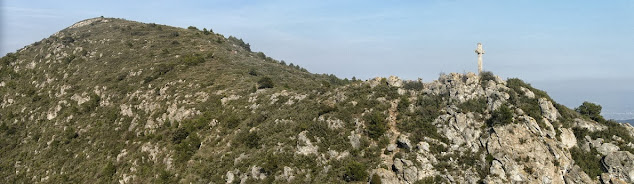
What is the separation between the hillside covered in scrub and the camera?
3519 cm

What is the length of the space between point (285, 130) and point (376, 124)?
11354 millimetres

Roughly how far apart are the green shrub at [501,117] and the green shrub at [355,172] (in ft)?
46.0

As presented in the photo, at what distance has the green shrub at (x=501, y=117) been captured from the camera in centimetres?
3675

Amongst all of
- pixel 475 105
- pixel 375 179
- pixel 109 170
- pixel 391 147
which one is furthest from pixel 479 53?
pixel 109 170

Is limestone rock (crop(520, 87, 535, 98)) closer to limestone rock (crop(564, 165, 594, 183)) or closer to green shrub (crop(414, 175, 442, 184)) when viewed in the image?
limestone rock (crop(564, 165, 594, 183))

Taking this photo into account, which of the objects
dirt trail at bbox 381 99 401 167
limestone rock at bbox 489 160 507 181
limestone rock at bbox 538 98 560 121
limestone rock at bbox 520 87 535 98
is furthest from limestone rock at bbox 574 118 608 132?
dirt trail at bbox 381 99 401 167

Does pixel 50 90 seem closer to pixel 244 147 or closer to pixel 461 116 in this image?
pixel 244 147

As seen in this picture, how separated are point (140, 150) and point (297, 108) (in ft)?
77.2

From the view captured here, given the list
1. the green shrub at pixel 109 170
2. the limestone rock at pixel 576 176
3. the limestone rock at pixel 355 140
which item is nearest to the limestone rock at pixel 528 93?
the limestone rock at pixel 576 176

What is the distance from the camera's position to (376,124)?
40531mm

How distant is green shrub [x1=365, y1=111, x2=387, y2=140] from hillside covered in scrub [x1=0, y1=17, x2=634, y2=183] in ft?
0.45

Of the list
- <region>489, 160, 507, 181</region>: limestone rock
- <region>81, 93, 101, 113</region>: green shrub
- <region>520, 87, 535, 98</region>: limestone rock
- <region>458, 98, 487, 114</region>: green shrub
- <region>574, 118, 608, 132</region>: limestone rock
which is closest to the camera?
<region>489, 160, 507, 181</region>: limestone rock

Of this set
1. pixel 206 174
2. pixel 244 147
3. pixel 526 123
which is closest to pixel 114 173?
pixel 206 174

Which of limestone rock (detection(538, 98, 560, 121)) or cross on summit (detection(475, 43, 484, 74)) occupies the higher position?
cross on summit (detection(475, 43, 484, 74))
